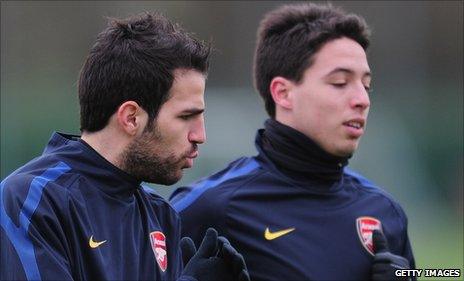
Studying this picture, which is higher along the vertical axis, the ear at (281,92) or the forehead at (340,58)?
the forehead at (340,58)

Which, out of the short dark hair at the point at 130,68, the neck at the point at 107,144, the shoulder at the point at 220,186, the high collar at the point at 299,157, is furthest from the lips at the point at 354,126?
the neck at the point at 107,144

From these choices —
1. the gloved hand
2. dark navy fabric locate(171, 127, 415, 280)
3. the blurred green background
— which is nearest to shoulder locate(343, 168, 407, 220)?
dark navy fabric locate(171, 127, 415, 280)

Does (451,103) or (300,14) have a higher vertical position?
(300,14)

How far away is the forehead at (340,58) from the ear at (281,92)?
120mm

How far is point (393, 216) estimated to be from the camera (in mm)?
3732

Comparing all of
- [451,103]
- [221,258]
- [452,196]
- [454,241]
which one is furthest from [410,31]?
[221,258]

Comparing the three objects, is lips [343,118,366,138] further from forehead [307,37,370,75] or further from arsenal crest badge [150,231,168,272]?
arsenal crest badge [150,231,168,272]

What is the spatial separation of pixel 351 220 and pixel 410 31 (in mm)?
8309

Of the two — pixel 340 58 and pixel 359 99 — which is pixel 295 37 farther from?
pixel 359 99

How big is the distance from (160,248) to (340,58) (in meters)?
1.22

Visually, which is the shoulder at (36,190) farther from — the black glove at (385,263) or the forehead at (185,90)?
the black glove at (385,263)

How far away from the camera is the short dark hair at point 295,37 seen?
12.4 feet

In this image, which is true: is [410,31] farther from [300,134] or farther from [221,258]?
[221,258]

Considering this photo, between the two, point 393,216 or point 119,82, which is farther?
point 393,216
